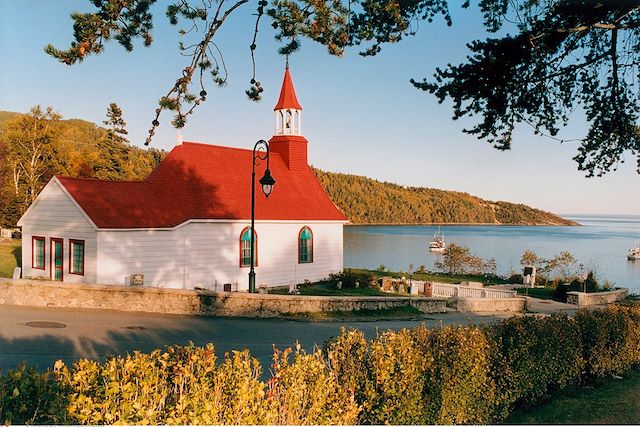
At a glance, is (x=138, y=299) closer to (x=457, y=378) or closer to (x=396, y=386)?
(x=396, y=386)

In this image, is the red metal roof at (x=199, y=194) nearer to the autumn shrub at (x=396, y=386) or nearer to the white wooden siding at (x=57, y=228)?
the white wooden siding at (x=57, y=228)

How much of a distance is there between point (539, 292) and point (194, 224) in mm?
24740

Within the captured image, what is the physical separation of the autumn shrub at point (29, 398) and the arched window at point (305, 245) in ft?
84.1

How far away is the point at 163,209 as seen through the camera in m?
26.0

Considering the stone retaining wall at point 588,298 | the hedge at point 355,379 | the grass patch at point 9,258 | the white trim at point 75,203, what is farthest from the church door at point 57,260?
the stone retaining wall at point 588,298

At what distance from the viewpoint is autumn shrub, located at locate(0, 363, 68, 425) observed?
540 cm

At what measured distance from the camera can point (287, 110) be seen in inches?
1356

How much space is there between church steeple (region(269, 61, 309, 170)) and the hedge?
24.5m

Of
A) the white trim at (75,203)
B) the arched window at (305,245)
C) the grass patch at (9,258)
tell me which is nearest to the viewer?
the white trim at (75,203)

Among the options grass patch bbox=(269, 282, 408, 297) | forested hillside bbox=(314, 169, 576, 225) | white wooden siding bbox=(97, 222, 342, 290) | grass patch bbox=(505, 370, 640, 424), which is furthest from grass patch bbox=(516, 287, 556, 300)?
forested hillside bbox=(314, 169, 576, 225)

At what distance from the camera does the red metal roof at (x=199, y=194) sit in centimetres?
2409

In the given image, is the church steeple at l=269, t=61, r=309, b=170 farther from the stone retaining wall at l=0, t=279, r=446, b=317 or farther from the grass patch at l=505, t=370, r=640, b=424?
the grass patch at l=505, t=370, r=640, b=424

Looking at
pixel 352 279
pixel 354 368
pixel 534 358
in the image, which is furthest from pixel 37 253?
pixel 534 358

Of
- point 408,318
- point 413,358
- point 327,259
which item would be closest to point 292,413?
point 413,358
